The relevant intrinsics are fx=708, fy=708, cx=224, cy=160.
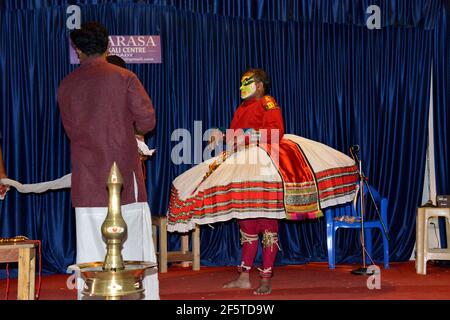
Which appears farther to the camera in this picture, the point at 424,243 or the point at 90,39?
the point at 424,243

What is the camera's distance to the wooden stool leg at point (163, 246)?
6.02 m

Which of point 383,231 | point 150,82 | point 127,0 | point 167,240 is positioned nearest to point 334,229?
point 383,231

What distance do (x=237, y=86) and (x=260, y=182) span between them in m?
2.14

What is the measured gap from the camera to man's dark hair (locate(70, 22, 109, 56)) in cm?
312

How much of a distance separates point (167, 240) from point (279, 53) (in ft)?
6.68

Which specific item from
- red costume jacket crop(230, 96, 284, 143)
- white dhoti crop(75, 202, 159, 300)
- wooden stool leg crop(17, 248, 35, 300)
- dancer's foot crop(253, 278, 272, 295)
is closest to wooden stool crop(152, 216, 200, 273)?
red costume jacket crop(230, 96, 284, 143)

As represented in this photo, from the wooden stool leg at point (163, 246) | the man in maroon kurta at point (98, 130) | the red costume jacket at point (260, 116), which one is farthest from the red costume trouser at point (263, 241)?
the man in maroon kurta at point (98, 130)

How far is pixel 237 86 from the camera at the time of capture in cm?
657

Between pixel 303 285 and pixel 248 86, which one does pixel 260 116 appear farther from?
pixel 303 285

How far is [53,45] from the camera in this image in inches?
243

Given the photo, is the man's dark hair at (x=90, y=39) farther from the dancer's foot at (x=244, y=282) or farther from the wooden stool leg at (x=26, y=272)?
the dancer's foot at (x=244, y=282)

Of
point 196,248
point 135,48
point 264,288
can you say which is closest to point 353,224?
point 196,248

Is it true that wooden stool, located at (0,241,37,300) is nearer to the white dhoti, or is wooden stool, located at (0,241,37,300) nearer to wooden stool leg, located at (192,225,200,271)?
the white dhoti

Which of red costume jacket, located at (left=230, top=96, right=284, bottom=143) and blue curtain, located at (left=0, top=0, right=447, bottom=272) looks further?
blue curtain, located at (left=0, top=0, right=447, bottom=272)
